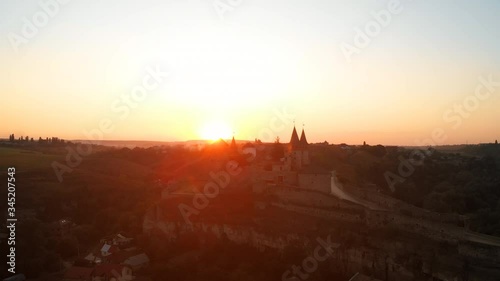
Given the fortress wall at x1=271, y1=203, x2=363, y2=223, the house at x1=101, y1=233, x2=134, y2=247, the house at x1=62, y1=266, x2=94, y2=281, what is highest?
the fortress wall at x1=271, y1=203, x2=363, y2=223

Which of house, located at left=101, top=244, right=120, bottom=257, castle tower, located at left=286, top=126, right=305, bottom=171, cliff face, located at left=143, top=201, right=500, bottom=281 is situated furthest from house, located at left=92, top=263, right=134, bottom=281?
castle tower, located at left=286, top=126, right=305, bottom=171

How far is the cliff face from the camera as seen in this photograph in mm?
16500

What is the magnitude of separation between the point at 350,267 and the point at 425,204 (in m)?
15.5

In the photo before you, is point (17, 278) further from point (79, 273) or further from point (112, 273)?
point (112, 273)

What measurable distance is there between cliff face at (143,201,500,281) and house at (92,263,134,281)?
202 inches

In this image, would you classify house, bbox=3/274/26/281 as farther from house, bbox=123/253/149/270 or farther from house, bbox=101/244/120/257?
house, bbox=123/253/149/270

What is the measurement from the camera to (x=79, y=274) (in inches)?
919

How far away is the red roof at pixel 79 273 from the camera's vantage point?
23078 millimetres

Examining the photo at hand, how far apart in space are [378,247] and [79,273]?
15.9m

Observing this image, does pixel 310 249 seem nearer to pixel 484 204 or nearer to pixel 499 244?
pixel 499 244

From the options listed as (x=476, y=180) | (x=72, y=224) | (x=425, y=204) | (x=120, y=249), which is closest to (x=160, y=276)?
(x=120, y=249)

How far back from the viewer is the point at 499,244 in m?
17.1

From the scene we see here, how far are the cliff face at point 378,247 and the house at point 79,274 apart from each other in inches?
268

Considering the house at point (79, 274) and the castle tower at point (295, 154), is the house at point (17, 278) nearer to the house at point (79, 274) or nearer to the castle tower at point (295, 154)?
the house at point (79, 274)
